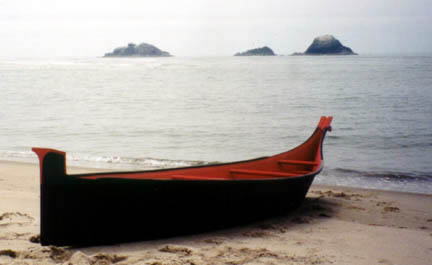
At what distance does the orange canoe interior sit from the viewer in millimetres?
5707

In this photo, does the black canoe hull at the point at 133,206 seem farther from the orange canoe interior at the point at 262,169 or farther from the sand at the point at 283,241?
the orange canoe interior at the point at 262,169

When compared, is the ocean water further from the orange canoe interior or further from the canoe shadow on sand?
the canoe shadow on sand

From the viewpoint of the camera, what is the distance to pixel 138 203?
15.4 ft

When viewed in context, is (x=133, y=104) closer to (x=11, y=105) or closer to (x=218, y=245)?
(x=11, y=105)

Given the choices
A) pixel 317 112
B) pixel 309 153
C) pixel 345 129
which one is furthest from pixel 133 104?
pixel 309 153

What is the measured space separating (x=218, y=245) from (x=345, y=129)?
13.1 metres

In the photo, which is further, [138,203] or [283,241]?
[283,241]

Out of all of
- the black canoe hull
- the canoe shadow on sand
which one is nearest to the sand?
the canoe shadow on sand

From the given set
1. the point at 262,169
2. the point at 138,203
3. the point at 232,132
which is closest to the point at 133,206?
the point at 138,203

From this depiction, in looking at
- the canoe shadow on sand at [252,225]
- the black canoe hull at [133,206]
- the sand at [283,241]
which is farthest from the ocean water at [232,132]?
the black canoe hull at [133,206]

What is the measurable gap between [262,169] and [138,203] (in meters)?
2.72

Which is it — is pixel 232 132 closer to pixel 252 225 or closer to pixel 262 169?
pixel 262 169

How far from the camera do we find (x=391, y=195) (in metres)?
7.88

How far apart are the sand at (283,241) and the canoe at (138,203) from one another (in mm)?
123
